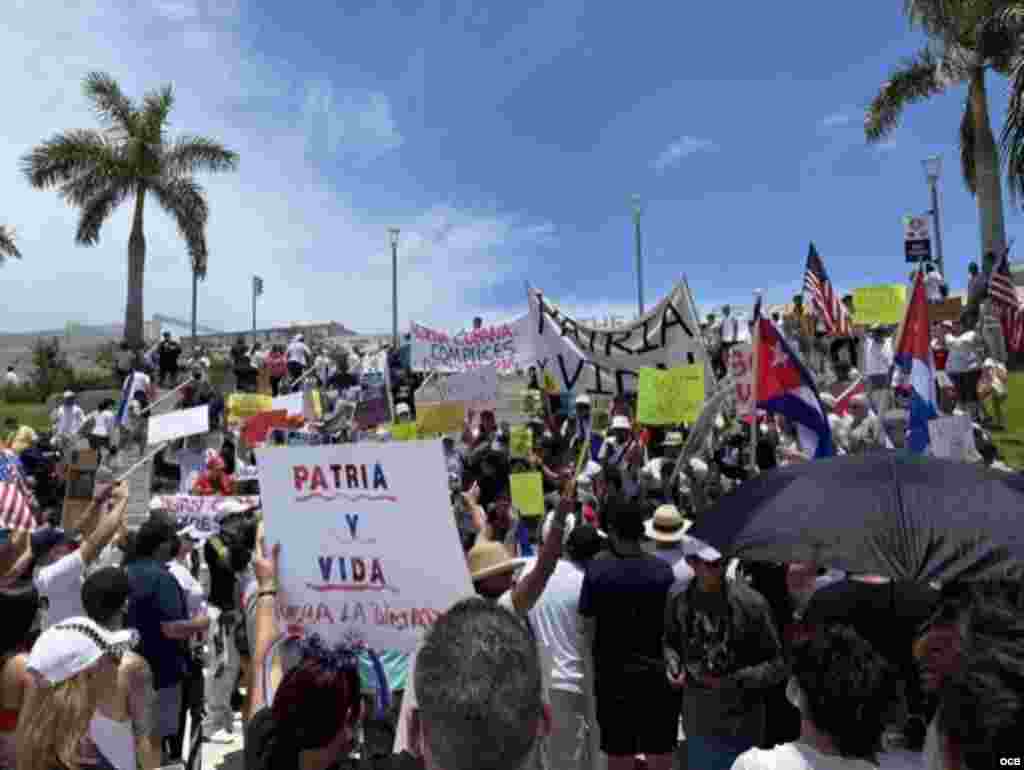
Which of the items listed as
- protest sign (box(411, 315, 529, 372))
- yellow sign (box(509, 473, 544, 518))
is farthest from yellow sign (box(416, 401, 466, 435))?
yellow sign (box(509, 473, 544, 518))

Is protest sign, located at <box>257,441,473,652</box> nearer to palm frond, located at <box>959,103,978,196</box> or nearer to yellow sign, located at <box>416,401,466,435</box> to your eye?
yellow sign, located at <box>416,401,466,435</box>

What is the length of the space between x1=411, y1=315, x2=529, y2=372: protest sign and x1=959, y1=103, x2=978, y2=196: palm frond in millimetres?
16082

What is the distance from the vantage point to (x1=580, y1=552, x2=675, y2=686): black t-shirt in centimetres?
438

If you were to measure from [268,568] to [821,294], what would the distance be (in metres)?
11.3

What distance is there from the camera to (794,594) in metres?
4.64

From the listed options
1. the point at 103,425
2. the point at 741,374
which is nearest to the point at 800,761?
the point at 741,374

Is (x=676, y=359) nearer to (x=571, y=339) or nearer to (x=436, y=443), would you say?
(x=571, y=339)

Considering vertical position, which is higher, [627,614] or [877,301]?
[877,301]

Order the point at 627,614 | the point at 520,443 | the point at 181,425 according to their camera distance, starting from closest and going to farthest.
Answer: the point at 627,614 → the point at 520,443 → the point at 181,425

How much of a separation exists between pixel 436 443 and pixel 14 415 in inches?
1145

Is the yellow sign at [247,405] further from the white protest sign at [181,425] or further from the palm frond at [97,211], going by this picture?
the palm frond at [97,211]

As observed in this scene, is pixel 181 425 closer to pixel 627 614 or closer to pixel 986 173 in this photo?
pixel 627 614

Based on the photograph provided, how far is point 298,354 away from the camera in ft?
74.9

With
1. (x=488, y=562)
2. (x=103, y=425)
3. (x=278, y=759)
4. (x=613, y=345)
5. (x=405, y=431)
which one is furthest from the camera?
(x=103, y=425)
